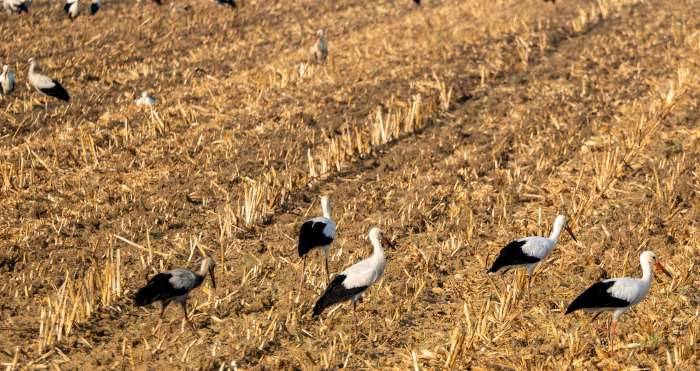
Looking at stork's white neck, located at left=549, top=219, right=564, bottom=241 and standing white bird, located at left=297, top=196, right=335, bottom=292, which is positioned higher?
standing white bird, located at left=297, top=196, right=335, bottom=292

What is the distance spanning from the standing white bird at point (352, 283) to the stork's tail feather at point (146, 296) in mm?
1582

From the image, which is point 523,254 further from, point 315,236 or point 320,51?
point 320,51

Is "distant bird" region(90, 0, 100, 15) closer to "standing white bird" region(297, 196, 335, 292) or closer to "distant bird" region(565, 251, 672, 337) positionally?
"standing white bird" region(297, 196, 335, 292)

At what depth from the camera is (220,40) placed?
2403 centimetres

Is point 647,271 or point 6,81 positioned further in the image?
point 6,81

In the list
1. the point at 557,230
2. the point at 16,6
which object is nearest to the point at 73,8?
the point at 16,6

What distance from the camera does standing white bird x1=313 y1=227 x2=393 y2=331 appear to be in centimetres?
890

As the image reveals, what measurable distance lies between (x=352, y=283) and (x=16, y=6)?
2030 centimetres

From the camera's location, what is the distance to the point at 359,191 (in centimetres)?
1306

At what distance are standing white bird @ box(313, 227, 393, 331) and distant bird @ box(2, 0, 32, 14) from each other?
774 inches

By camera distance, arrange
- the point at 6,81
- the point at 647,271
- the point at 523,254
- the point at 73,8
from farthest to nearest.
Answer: the point at 73,8
the point at 6,81
the point at 523,254
the point at 647,271

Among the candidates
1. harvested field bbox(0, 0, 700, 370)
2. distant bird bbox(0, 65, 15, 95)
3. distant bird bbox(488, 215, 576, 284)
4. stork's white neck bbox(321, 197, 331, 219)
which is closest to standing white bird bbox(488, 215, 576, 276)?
distant bird bbox(488, 215, 576, 284)

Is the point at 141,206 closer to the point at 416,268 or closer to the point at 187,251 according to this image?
the point at 187,251

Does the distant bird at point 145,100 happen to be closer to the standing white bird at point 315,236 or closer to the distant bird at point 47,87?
the distant bird at point 47,87
